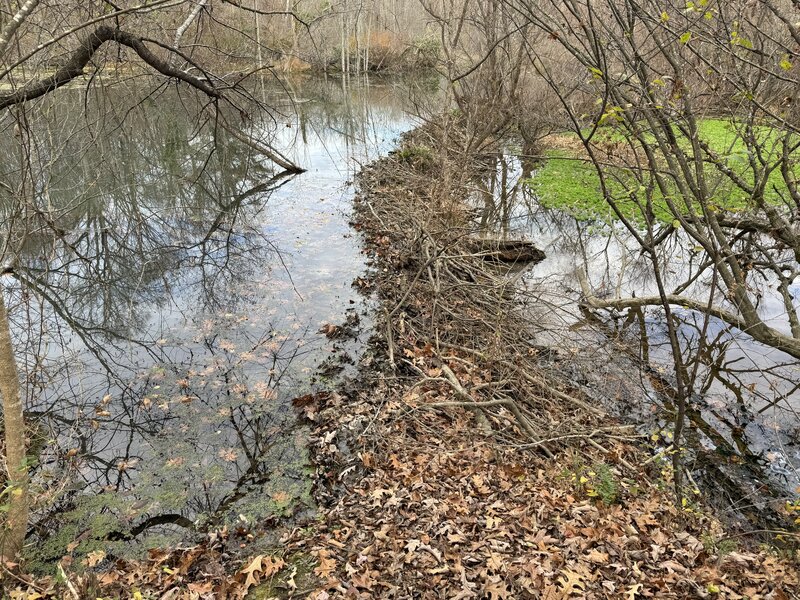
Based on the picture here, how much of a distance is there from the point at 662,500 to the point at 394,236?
26.6 feet

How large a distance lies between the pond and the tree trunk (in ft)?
1.82

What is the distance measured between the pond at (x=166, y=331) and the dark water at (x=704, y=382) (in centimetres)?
350

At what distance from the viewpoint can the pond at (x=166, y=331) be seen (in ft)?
17.0

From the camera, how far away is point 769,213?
561 centimetres

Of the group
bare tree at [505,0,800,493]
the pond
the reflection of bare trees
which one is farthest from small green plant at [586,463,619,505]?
the reflection of bare trees

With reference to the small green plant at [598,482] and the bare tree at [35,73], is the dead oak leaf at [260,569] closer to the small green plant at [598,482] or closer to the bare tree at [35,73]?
the bare tree at [35,73]

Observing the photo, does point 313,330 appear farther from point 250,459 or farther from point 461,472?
point 461,472

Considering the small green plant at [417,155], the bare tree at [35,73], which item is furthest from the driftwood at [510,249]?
the small green plant at [417,155]

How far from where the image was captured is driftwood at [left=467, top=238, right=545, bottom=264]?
10.9m

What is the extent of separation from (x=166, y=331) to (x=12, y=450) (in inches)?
183

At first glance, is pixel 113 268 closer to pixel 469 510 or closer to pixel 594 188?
pixel 469 510

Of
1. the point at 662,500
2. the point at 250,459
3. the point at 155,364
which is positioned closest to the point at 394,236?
the point at 155,364

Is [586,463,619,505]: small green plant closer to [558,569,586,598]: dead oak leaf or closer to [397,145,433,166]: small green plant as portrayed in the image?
[558,569,586,598]: dead oak leaf

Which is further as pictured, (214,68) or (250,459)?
(214,68)
